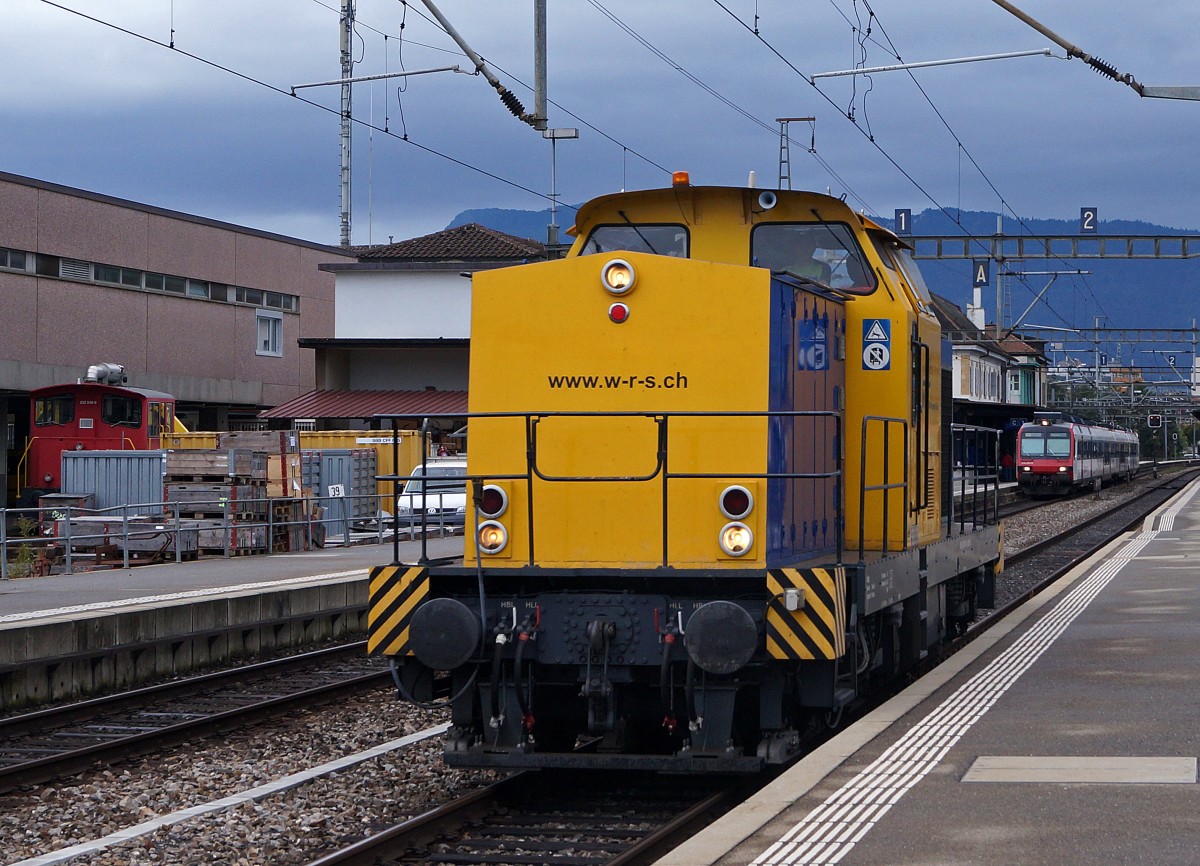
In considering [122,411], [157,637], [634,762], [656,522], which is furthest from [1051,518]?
[634,762]

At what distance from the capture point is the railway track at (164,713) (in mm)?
8891

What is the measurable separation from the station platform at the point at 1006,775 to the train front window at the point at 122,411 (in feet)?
74.8

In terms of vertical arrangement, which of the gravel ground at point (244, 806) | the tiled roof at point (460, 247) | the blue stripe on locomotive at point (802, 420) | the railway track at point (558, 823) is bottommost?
the gravel ground at point (244, 806)

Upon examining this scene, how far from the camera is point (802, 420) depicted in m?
7.97

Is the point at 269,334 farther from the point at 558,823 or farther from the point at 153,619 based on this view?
the point at 558,823

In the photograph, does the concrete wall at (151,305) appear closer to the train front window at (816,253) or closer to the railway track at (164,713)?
the railway track at (164,713)

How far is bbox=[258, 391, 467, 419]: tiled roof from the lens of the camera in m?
39.8

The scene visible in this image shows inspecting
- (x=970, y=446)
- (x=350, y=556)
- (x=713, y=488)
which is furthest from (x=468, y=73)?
(x=713, y=488)

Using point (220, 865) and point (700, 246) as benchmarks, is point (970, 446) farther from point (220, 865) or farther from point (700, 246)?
point (220, 865)

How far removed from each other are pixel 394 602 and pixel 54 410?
967 inches

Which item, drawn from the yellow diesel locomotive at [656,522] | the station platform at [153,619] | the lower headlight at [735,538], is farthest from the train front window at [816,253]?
the station platform at [153,619]

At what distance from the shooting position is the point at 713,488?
24.1ft

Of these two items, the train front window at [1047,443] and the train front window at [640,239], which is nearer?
the train front window at [640,239]

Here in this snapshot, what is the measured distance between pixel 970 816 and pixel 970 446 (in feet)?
24.7
